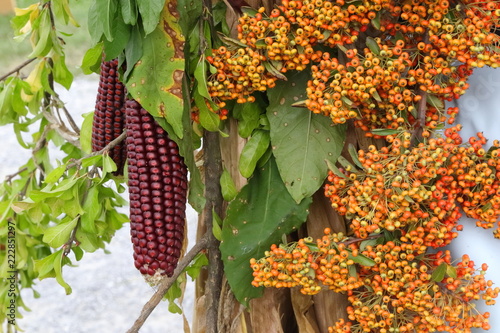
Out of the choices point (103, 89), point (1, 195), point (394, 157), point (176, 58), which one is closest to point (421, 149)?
point (394, 157)

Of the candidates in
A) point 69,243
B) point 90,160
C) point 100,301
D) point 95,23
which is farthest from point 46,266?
point 100,301

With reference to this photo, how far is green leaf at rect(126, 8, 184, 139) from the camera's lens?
820mm

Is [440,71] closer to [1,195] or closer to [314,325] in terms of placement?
[314,325]

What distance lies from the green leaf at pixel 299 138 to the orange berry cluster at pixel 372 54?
0.20 ft

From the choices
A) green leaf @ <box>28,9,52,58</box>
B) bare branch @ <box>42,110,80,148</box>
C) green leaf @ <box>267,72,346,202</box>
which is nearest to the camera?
green leaf @ <box>267,72,346,202</box>

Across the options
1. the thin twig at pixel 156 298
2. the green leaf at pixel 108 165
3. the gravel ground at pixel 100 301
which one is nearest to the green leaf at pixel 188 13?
the green leaf at pixel 108 165

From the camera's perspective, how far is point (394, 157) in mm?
782

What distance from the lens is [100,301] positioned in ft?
7.50

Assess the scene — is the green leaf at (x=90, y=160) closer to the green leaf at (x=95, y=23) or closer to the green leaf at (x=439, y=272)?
the green leaf at (x=95, y=23)

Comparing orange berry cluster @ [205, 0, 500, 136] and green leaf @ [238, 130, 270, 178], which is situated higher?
orange berry cluster @ [205, 0, 500, 136]

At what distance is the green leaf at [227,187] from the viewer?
0.98 m

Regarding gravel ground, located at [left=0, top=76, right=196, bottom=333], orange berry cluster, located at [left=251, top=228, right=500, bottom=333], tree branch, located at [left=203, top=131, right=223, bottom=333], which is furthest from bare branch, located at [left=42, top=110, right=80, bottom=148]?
gravel ground, located at [left=0, top=76, right=196, bottom=333]

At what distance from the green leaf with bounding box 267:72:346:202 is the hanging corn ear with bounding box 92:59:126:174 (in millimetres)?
A: 237

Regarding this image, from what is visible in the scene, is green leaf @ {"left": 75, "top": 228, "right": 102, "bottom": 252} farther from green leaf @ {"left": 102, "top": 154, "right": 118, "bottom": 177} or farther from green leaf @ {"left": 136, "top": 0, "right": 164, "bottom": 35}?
green leaf @ {"left": 136, "top": 0, "right": 164, "bottom": 35}
